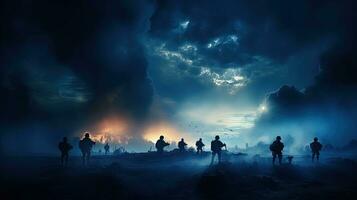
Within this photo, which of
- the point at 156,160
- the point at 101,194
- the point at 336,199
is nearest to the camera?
the point at 336,199

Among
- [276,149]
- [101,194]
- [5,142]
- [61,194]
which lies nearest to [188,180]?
[101,194]

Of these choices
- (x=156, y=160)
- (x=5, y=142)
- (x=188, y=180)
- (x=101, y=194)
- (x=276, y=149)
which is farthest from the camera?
(x=5, y=142)

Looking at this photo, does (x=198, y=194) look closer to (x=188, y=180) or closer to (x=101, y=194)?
(x=188, y=180)

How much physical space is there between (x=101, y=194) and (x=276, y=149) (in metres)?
18.2

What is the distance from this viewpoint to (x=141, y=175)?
28.4 m

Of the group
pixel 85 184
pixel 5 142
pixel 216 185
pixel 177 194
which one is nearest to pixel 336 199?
pixel 216 185

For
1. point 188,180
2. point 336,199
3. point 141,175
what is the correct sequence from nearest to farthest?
point 336,199
point 188,180
point 141,175

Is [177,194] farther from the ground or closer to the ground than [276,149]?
closer to the ground

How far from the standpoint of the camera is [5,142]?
122562 millimetres

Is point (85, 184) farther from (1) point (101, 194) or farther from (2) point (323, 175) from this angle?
(2) point (323, 175)

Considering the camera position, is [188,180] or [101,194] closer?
[101,194]

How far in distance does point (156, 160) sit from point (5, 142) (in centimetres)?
9868

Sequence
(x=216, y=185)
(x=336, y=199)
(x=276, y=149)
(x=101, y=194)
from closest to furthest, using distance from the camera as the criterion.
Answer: (x=336, y=199)
(x=101, y=194)
(x=216, y=185)
(x=276, y=149)

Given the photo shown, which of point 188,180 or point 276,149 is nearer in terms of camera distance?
point 188,180
